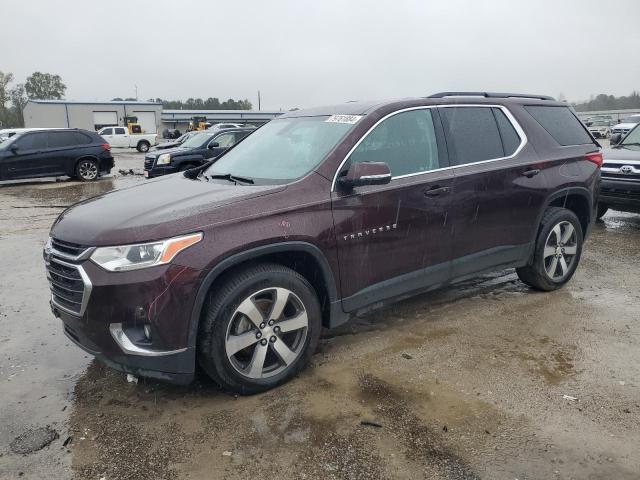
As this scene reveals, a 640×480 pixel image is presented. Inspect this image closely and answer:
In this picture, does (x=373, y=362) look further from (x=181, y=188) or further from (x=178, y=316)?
(x=181, y=188)

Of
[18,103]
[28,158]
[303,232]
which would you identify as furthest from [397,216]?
[18,103]

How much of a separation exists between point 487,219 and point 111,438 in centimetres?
Result: 316

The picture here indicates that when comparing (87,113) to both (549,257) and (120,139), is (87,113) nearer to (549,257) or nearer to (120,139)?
(120,139)

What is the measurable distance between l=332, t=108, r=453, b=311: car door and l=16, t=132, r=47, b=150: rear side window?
550 inches

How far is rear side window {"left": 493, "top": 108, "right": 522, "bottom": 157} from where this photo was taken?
4.51 meters

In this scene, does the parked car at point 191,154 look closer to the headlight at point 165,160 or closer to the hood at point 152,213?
the headlight at point 165,160

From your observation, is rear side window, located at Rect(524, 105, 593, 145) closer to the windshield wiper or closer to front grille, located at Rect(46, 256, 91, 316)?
the windshield wiper

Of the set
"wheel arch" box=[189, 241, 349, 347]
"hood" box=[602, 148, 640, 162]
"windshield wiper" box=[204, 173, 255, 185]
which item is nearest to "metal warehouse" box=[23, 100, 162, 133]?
"hood" box=[602, 148, 640, 162]

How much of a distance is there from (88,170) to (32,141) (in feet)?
Answer: 5.52

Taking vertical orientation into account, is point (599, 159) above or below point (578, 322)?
above

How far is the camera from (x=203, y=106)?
103 metres

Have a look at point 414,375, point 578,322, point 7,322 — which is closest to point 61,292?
point 7,322

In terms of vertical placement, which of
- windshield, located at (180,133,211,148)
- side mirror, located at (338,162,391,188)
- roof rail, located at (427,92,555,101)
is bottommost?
windshield, located at (180,133,211,148)

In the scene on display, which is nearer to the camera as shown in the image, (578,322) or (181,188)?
(181,188)
